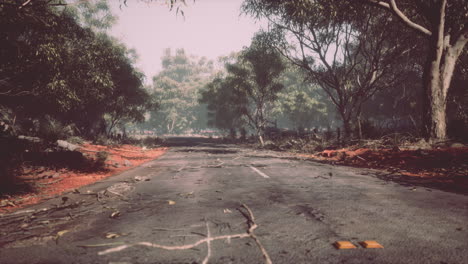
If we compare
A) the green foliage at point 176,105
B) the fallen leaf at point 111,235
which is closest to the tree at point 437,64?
the fallen leaf at point 111,235

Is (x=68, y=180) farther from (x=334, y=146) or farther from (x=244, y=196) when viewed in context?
(x=334, y=146)

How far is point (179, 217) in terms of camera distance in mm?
3676

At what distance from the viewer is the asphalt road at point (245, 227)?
7.96ft

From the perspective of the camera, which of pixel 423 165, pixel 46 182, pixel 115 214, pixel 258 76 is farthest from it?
pixel 258 76

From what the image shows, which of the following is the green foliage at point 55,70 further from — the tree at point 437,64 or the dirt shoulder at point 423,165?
the tree at point 437,64

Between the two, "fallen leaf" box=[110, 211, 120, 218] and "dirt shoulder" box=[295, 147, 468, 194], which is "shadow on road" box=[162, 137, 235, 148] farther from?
"fallen leaf" box=[110, 211, 120, 218]

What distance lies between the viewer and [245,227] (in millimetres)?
Result: 3139

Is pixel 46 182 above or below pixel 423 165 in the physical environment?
below

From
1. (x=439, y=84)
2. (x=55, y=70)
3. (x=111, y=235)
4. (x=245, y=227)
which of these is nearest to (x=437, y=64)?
(x=439, y=84)

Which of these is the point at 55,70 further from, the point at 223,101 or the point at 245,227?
the point at 223,101

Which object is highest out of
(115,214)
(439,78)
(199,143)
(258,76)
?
(258,76)

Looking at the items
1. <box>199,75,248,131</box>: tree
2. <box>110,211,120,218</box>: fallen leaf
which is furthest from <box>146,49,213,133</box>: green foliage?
<box>110,211,120,218</box>: fallen leaf

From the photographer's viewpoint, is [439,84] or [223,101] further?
[223,101]

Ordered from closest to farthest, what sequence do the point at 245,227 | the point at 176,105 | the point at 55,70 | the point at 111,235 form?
the point at 111,235 < the point at 245,227 < the point at 55,70 < the point at 176,105
